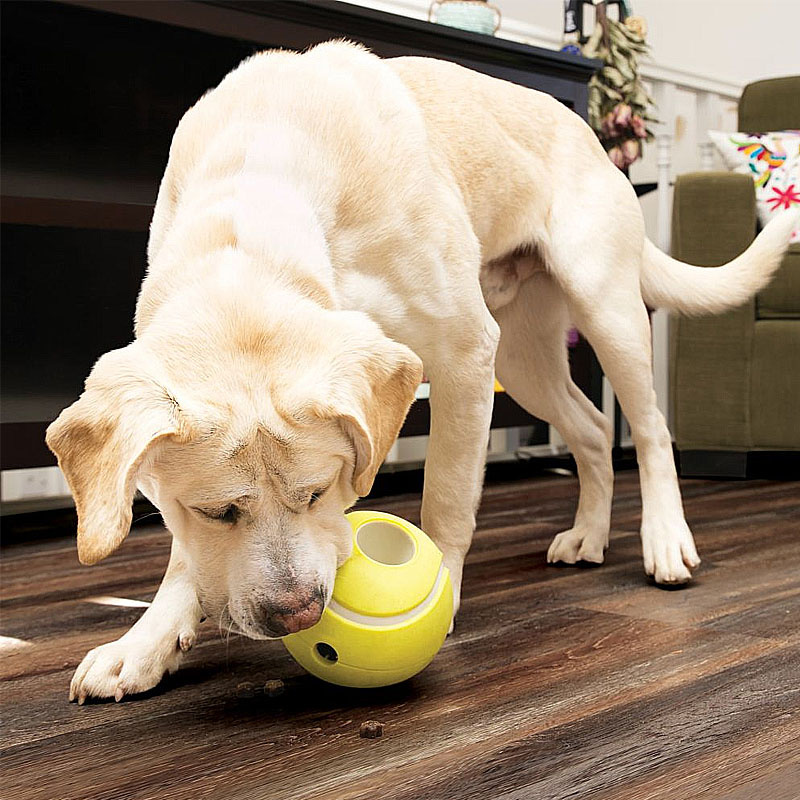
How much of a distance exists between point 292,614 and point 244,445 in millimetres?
195

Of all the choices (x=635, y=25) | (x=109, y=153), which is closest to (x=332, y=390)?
(x=109, y=153)

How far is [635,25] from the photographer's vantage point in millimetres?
4000

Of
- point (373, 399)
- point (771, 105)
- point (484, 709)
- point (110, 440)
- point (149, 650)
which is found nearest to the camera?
point (110, 440)

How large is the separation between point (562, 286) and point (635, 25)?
2.37 m

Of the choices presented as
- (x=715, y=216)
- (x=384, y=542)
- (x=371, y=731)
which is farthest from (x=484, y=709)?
(x=715, y=216)

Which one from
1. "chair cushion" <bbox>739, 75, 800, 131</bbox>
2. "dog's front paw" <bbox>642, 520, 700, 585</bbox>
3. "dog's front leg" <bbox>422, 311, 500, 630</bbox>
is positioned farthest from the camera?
"chair cushion" <bbox>739, 75, 800, 131</bbox>

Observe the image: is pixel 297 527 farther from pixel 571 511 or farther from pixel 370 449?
pixel 571 511

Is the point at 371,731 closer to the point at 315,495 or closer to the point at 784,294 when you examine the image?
the point at 315,495

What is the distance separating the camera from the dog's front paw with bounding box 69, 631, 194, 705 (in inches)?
53.1

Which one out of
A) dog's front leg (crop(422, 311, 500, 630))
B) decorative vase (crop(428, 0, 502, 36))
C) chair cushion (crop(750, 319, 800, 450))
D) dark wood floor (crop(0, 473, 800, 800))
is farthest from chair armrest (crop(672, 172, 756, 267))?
dog's front leg (crop(422, 311, 500, 630))

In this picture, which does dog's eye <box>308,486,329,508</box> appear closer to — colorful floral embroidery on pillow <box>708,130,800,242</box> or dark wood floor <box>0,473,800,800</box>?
dark wood floor <box>0,473,800,800</box>

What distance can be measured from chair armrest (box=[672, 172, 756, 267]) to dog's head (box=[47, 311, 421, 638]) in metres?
2.43

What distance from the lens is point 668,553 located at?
6.43 ft

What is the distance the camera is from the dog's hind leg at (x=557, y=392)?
2201 mm
